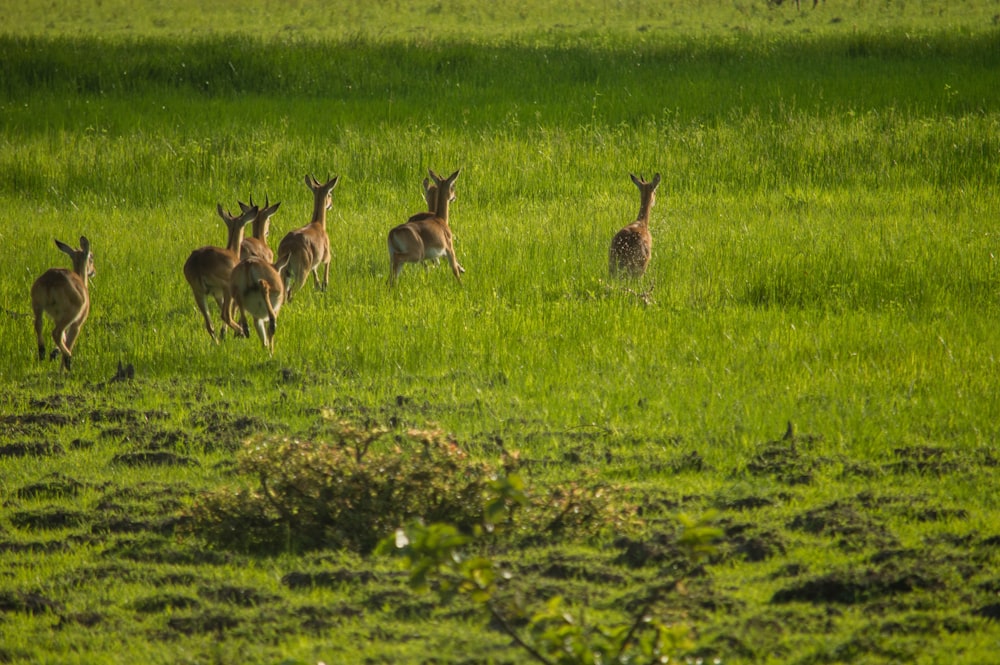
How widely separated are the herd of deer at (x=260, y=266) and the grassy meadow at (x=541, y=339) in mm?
276

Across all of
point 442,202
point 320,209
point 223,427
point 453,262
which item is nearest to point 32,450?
point 223,427

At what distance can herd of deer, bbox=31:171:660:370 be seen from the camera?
10820 mm

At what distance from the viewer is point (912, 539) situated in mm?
6719

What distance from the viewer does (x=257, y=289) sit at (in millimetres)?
10820

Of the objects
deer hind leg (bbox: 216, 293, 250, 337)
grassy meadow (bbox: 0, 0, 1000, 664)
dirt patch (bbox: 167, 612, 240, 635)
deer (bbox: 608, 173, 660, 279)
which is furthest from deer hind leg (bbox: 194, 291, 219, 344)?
dirt patch (bbox: 167, 612, 240, 635)

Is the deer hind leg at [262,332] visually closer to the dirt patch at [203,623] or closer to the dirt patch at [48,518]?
the dirt patch at [48,518]

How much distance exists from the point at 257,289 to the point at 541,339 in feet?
8.07

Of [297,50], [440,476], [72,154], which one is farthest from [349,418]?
[297,50]

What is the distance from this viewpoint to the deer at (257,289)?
425 inches

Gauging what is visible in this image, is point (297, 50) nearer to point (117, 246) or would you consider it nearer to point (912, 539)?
point (117, 246)

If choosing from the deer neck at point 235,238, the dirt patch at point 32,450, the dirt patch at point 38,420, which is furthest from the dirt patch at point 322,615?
the deer neck at point 235,238

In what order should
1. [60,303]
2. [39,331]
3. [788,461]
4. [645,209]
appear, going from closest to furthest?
[788,461]
[60,303]
[39,331]
[645,209]

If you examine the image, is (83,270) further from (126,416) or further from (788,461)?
(788,461)

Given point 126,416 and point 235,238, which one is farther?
point 235,238
